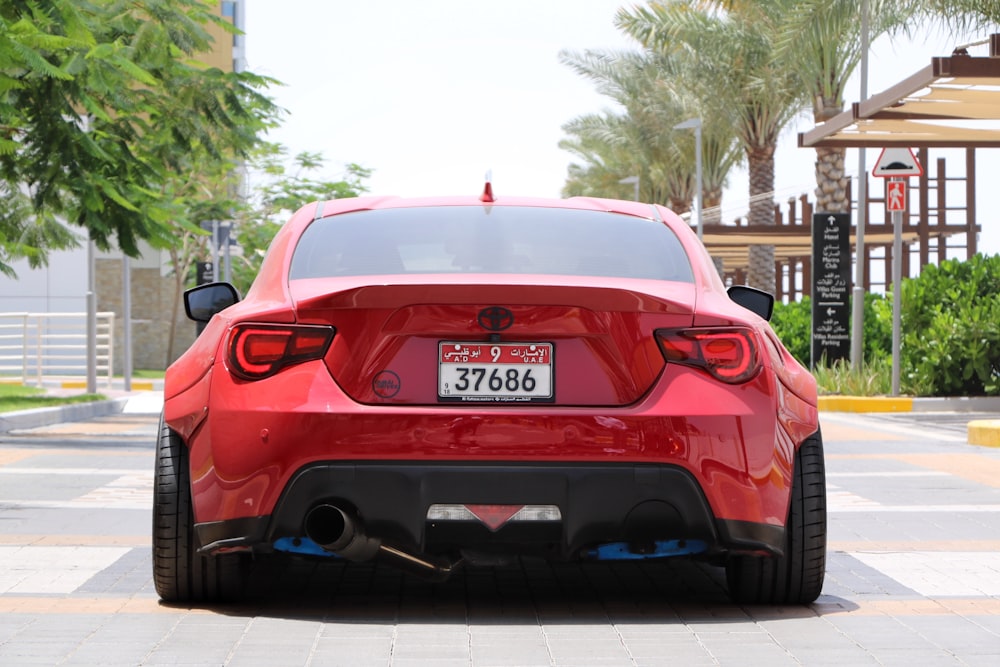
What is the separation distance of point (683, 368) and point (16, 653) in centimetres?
233

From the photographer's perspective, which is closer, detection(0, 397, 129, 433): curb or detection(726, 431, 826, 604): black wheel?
detection(726, 431, 826, 604): black wheel

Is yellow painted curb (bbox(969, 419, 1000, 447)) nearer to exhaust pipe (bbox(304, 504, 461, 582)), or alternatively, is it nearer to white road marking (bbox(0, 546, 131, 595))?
white road marking (bbox(0, 546, 131, 595))

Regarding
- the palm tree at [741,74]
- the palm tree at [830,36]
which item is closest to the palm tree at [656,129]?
the palm tree at [741,74]

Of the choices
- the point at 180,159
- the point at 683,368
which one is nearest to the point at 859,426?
the point at 180,159

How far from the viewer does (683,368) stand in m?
5.54

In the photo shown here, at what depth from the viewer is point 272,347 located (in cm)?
556

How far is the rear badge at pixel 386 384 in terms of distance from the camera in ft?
17.9

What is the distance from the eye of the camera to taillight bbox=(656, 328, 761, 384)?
18.2 ft

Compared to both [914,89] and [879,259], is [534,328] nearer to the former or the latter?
[914,89]

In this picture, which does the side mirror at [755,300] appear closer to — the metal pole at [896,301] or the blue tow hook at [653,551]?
the blue tow hook at [653,551]

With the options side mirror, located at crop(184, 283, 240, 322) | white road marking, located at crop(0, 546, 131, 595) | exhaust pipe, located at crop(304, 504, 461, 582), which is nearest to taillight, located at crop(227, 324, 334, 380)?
exhaust pipe, located at crop(304, 504, 461, 582)

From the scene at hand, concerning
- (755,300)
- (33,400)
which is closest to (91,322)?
(33,400)

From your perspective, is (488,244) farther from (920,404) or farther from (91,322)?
(91,322)

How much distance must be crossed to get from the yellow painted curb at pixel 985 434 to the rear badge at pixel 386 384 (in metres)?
11.2
